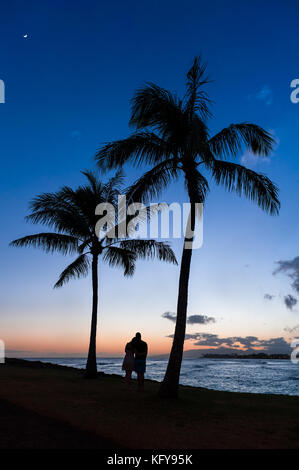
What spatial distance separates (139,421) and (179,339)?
3221mm

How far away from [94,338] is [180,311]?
719cm

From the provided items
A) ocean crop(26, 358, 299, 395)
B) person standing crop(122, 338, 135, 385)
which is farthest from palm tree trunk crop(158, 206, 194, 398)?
ocean crop(26, 358, 299, 395)

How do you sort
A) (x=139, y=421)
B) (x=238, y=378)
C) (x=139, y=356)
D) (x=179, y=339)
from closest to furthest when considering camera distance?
(x=139, y=421) → (x=179, y=339) → (x=139, y=356) → (x=238, y=378)

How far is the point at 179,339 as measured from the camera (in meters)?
10.2

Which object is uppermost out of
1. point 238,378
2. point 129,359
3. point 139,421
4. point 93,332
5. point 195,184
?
point 195,184

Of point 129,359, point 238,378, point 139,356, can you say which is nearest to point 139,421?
point 139,356

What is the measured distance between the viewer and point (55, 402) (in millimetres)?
9148

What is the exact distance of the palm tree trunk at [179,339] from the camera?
9.95 metres

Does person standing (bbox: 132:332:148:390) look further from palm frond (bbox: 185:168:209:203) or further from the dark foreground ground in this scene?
palm frond (bbox: 185:168:209:203)

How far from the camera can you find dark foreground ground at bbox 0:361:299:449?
5.71 metres

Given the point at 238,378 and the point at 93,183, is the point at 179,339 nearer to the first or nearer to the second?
the point at 93,183

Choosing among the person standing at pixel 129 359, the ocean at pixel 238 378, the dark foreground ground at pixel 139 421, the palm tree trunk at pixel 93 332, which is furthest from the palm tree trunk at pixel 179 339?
the ocean at pixel 238 378

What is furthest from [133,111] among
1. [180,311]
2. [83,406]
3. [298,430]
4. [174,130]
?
[298,430]
